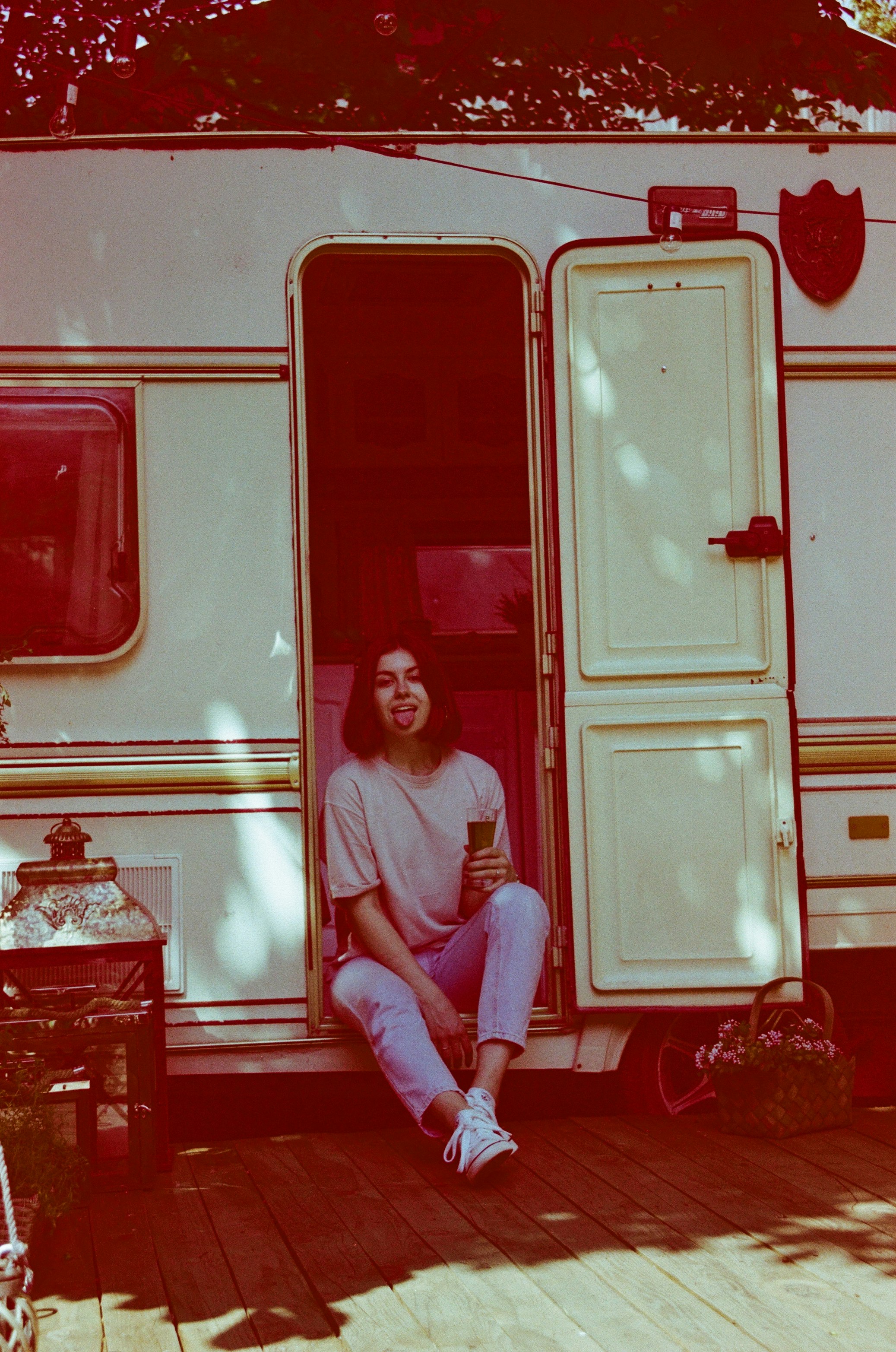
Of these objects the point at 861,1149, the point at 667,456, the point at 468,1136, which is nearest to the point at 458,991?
the point at 468,1136

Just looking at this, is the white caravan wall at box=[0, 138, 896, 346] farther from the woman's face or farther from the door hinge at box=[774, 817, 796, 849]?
the door hinge at box=[774, 817, 796, 849]

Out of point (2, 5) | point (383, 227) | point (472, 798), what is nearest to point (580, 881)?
point (472, 798)

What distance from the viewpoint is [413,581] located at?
18.9 ft

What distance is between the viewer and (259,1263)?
324cm

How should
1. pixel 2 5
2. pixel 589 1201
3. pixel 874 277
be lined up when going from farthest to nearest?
pixel 2 5, pixel 874 277, pixel 589 1201

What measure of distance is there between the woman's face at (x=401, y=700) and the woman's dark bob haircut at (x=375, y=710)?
1 cm

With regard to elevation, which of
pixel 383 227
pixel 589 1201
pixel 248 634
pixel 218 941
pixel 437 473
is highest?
pixel 383 227

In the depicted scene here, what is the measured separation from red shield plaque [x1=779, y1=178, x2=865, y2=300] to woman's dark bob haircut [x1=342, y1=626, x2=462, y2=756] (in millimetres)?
1584

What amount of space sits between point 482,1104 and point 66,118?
113 inches

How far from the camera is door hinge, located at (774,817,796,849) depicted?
4.34m

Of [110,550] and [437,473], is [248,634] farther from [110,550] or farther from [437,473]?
[437,473]

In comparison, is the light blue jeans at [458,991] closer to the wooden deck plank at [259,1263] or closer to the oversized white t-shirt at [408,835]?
the oversized white t-shirt at [408,835]

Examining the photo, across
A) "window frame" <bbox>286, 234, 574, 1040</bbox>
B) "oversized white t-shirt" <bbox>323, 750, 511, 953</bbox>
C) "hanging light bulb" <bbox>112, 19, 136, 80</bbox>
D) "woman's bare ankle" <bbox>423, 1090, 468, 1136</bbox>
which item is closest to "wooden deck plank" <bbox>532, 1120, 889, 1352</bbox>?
"woman's bare ankle" <bbox>423, 1090, 468, 1136</bbox>

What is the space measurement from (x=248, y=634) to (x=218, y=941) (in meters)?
0.85
